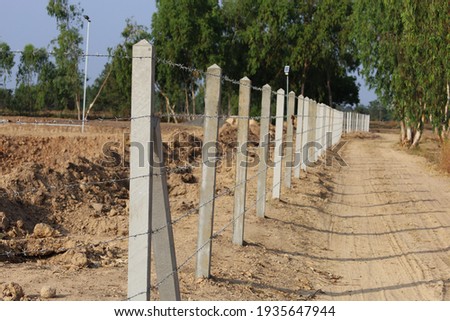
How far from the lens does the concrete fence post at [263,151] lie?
11.3 meters

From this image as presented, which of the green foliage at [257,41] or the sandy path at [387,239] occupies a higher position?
the green foliage at [257,41]

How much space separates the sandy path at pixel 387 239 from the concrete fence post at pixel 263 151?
961 millimetres

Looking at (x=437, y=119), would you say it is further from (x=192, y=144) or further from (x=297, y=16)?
(x=297, y=16)

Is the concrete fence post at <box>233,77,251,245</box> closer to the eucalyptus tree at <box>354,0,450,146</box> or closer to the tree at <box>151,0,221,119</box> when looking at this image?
the eucalyptus tree at <box>354,0,450,146</box>

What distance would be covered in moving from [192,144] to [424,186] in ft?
24.6

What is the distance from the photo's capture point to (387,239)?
1123 cm

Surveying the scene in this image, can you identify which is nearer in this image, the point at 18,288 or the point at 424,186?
the point at 18,288

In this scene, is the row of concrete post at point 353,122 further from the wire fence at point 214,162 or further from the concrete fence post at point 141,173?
the concrete fence post at point 141,173

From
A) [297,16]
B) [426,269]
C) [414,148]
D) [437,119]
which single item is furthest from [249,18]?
[426,269]

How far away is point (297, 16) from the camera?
193 ft

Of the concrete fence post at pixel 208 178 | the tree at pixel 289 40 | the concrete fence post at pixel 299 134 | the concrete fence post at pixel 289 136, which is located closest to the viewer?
the concrete fence post at pixel 208 178

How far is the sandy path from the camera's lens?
827cm

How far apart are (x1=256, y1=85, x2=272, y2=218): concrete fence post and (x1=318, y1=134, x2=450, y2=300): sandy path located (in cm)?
96

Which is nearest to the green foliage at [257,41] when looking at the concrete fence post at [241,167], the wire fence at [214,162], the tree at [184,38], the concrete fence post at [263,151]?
the tree at [184,38]
